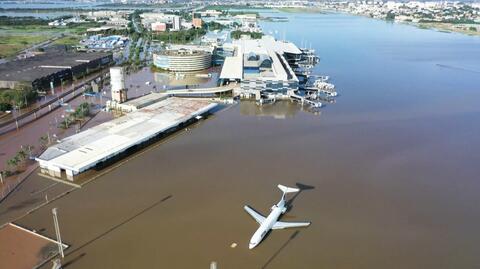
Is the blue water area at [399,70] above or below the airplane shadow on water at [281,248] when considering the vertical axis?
above

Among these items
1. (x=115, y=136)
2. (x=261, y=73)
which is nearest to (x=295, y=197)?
(x=115, y=136)

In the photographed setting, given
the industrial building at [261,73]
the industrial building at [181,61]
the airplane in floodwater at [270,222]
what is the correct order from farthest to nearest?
the industrial building at [181,61]
the industrial building at [261,73]
the airplane in floodwater at [270,222]

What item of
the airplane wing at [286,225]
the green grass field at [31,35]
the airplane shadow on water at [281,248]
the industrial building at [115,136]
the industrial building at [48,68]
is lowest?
the airplane shadow on water at [281,248]

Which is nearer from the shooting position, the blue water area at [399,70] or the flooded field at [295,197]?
the flooded field at [295,197]

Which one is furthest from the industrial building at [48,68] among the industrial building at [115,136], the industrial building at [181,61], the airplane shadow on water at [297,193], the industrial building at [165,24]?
the industrial building at [165,24]

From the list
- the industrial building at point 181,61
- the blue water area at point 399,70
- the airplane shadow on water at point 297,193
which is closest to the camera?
the airplane shadow on water at point 297,193

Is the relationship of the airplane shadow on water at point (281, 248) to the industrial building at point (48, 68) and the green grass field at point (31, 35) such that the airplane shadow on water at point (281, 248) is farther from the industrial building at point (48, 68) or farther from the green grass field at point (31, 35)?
the green grass field at point (31, 35)

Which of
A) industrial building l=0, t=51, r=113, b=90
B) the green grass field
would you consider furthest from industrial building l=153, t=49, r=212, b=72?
the green grass field
